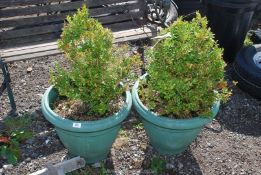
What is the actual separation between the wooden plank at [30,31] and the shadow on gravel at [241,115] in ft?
6.85

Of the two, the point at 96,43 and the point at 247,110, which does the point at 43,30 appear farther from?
the point at 247,110

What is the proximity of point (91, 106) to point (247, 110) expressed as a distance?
200 centimetres

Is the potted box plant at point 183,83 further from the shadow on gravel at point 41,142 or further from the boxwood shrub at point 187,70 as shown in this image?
the shadow on gravel at point 41,142

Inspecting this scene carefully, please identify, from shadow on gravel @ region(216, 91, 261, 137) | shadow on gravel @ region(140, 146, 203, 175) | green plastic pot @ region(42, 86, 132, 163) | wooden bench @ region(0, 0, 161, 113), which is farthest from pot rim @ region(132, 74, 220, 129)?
wooden bench @ region(0, 0, 161, 113)

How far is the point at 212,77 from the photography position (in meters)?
3.14

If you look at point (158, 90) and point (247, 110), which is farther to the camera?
point (247, 110)

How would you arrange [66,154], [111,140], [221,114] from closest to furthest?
[111,140] → [66,154] → [221,114]

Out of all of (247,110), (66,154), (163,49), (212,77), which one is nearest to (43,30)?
(66,154)

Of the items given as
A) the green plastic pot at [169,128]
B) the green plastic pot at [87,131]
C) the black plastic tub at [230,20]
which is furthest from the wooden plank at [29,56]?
the black plastic tub at [230,20]

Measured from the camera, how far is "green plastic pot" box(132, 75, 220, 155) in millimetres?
3137

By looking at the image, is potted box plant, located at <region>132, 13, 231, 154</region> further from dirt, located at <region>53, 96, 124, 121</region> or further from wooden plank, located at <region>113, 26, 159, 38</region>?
wooden plank, located at <region>113, 26, 159, 38</region>

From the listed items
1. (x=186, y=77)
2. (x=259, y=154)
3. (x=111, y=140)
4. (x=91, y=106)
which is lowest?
(x=259, y=154)

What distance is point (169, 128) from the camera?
3.17 metres

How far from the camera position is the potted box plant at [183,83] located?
304 cm
